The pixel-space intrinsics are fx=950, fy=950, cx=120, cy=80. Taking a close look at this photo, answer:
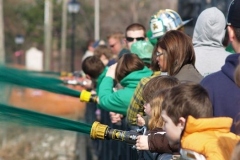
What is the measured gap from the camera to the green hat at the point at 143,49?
9.76 metres

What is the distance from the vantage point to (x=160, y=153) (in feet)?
19.4

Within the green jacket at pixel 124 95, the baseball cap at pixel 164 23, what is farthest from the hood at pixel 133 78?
the baseball cap at pixel 164 23

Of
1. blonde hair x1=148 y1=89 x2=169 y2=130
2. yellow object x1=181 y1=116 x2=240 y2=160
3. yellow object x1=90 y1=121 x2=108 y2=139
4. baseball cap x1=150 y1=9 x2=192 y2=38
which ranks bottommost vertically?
yellow object x1=90 y1=121 x2=108 y2=139

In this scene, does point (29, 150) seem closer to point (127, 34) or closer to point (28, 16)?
point (127, 34)

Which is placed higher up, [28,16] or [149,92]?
[149,92]

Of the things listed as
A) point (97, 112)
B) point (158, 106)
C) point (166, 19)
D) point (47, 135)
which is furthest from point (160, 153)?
point (47, 135)

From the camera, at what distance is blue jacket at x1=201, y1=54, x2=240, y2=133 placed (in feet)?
18.6

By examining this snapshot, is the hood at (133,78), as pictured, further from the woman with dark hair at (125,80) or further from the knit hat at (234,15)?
the knit hat at (234,15)

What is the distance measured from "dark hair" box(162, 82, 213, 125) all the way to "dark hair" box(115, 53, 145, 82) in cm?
350

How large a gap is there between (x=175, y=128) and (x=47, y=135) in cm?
1230

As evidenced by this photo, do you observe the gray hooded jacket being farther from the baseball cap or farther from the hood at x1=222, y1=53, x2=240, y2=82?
the hood at x1=222, y1=53, x2=240, y2=82

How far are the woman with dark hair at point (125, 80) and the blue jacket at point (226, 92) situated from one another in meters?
2.94

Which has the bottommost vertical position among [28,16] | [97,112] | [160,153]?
[28,16]

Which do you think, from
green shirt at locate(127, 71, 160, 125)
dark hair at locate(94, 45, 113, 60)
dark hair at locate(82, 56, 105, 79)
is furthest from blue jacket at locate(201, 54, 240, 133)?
dark hair at locate(94, 45, 113, 60)
